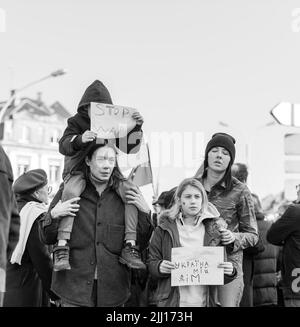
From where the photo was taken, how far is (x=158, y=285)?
3887 mm

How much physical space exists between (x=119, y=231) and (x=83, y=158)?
0.47 metres

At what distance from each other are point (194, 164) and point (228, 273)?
1157 millimetres

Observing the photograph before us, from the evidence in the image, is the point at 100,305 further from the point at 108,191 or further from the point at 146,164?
the point at 146,164

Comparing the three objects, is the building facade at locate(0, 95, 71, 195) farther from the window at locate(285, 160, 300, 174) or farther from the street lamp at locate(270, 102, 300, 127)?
the window at locate(285, 160, 300, 174)

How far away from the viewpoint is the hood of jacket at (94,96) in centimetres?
414

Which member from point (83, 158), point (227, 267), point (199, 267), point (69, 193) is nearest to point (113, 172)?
point (83, 158)

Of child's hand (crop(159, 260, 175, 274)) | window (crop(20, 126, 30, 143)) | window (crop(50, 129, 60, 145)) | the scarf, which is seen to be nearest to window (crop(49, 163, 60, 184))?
window (crop(50, 129, 60, 145))

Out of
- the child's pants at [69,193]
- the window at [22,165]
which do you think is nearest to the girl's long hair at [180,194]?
the child's pants at [69,193]

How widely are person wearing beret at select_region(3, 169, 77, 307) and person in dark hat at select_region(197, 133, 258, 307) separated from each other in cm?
106

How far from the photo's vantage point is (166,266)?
12.4 feet

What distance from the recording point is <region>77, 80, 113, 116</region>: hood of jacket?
4.14m

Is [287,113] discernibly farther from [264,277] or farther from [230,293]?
[230,293]

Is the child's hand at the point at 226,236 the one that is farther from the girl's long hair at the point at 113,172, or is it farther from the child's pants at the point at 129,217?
the girl's long hair at the point at 113,172
